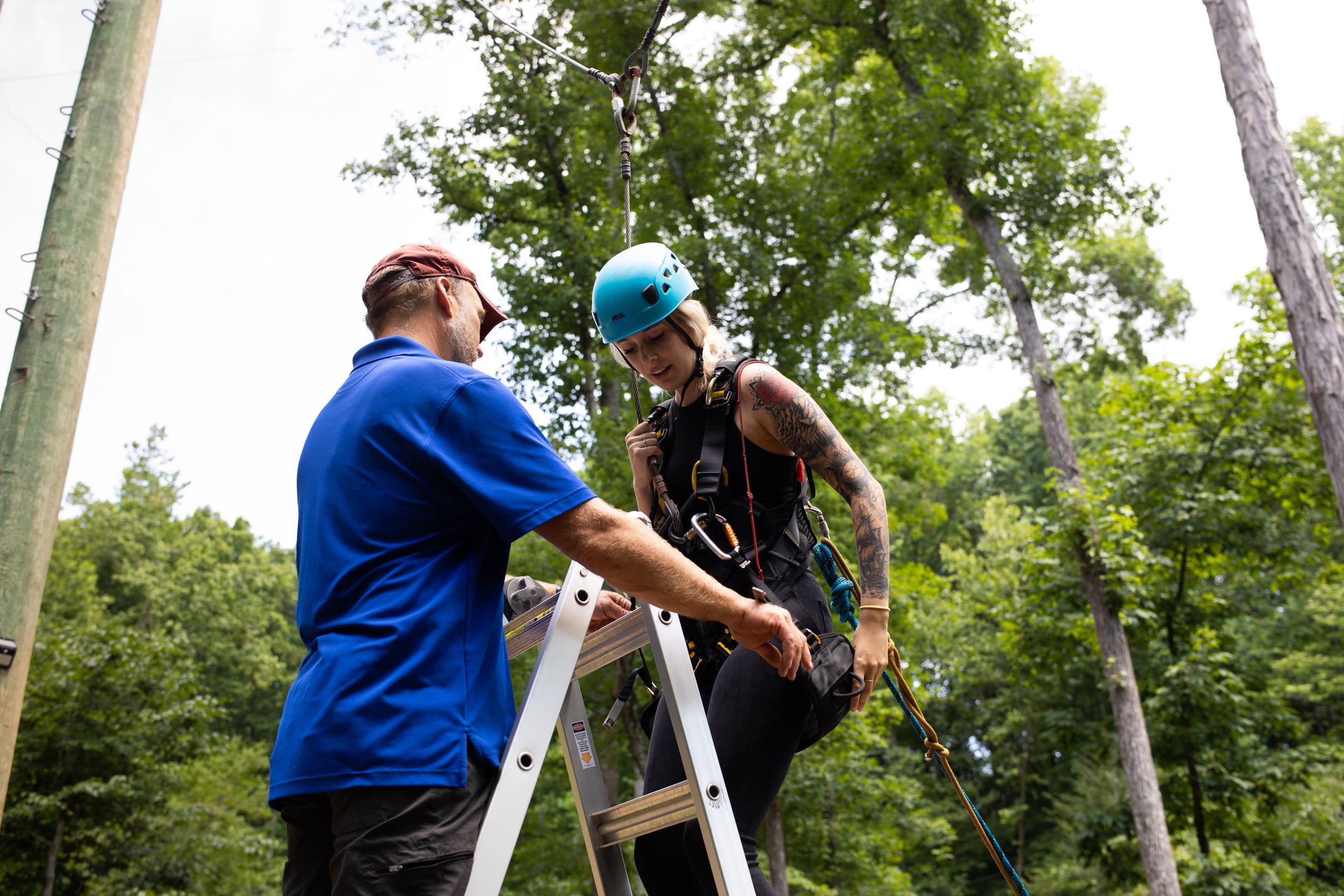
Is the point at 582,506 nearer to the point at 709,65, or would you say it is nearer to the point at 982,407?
the point at 709,65

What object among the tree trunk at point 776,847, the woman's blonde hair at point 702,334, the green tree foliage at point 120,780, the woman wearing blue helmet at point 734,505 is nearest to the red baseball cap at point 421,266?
the woman wearing blue helmet at point 734,505

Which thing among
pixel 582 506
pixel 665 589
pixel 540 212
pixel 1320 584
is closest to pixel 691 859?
pixel 665 589

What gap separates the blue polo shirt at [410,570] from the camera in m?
1.59

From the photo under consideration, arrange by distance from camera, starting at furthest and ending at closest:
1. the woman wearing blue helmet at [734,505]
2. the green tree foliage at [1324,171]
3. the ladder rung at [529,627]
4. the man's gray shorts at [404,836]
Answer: the green tree foliage at [1324,171] < the ladder rung at [529,627] < the woman wearing blue helmet at [734,505] < the man's gray shorts at [404,836]

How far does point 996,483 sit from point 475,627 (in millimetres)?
35930

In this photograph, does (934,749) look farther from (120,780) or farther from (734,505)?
(120,780)

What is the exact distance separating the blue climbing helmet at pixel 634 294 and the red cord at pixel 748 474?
0.91 ft

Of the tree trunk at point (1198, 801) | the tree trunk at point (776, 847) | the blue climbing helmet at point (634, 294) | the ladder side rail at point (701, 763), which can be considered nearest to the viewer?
the ladder side rail at point (701, 763)

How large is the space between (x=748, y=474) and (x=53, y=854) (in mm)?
13983

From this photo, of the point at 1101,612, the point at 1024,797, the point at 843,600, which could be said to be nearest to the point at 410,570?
the point at 843,600

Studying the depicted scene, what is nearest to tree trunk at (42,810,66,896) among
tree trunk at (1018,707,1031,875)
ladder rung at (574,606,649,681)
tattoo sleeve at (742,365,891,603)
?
ladder rung at (574,606,649,681)

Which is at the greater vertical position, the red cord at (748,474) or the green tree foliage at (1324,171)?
the green tree foliage at (1324,171)

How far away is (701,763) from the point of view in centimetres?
195

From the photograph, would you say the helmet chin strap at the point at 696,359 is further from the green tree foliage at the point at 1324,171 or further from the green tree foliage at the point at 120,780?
the green tree foliage at the point at 1324,171
